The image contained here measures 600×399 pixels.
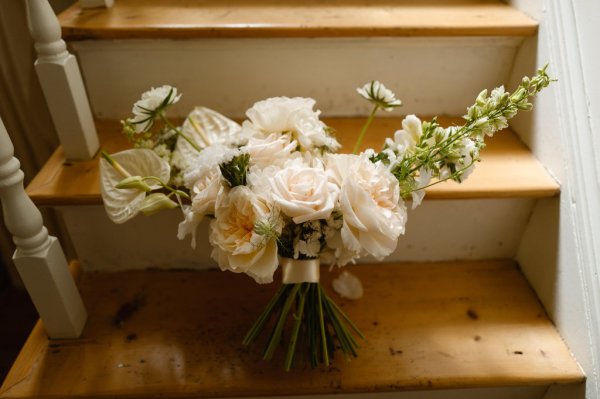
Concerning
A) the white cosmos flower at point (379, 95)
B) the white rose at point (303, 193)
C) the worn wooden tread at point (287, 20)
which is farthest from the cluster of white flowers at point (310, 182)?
the worn wooden tread at point (287, 20)

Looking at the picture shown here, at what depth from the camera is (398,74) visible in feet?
4.16

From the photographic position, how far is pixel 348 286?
1.21 metres

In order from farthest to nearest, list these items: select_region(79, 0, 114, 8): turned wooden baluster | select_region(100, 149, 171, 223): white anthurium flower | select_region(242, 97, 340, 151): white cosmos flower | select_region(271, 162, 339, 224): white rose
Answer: select_region(79, 0, 114, 8): turned wooden baluster → select_region(100, 149, 171, 223): white anthurium flower → select_region(242, 97, 340, 151): white cosmos flower → select_region(271, 162, 339, 224): white rose

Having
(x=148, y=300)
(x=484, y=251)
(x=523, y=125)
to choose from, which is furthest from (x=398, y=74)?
(x=148, y=300)

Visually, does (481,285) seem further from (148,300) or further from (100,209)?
(100,209)

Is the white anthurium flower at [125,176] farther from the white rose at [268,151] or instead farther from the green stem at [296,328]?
the green stem at [296,328]

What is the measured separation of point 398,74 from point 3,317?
5.19ft

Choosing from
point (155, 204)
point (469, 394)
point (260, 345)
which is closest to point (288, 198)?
point (155, 204)

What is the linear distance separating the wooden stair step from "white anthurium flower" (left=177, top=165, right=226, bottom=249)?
0.36 m

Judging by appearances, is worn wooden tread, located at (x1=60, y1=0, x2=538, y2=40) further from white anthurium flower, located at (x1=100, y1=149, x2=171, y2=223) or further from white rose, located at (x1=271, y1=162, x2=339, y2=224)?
white rose, located at (x1=271, y1=162, x2=339, y2=224)

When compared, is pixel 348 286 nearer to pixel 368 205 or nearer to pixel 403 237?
pixel 403 237

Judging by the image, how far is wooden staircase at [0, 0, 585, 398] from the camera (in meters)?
1.04

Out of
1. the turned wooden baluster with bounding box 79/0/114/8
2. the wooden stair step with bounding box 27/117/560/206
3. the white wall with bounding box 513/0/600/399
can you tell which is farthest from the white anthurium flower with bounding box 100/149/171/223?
the white wall with bounding box 513/0/600/399

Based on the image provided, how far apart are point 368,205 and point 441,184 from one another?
1.52 feet
